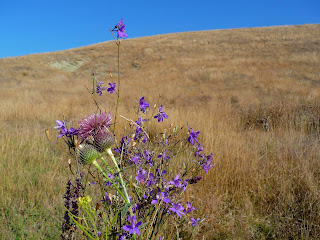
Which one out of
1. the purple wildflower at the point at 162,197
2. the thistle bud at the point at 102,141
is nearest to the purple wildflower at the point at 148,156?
the purple wildflower at the point at 162,197

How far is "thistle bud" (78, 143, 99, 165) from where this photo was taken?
3.18ft

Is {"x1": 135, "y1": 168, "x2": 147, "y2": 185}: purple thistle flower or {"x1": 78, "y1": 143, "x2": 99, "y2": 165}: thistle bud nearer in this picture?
{"x1": 78, "y1": 143, "x2": 99, "y2": 165}: thistle bud

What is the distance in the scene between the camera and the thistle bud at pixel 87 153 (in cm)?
97

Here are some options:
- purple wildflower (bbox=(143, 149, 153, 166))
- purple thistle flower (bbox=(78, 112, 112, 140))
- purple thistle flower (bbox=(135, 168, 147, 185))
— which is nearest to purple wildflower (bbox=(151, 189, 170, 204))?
purple thistle flower (bbox=(135, 168, 147, 185))

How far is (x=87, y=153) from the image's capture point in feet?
3.19

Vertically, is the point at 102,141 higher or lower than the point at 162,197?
higher

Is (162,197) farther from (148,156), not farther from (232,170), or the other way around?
(232,170)

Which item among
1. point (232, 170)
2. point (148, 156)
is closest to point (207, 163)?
point (148, 156)

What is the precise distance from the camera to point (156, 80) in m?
15.6

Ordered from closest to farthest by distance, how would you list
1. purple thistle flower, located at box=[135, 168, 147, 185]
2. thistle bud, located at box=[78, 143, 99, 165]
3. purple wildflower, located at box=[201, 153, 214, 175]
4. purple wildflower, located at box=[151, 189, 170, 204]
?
thistle bud, located at box=[78, 143, 99, 165], purple wildflower, located at box=[151, 189, 170, 204], purple thistle flower, located at box=[135, 168, 147, 185], purple wildflower, located at box=[201, 153, 214, 175]

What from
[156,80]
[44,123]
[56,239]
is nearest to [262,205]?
[56,239]

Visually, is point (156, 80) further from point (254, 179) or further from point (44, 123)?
point (254, 179)

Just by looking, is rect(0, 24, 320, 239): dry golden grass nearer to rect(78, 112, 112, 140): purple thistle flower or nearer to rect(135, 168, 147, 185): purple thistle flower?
rect(135, 168, 147, 185): purple thistle flower

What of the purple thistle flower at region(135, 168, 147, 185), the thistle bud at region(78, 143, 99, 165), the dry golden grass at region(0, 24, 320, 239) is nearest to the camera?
the thistle bud at region(78, 143, 99, 165)
